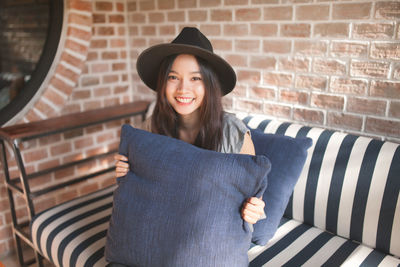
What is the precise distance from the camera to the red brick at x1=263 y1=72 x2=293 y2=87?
1807 millimetres

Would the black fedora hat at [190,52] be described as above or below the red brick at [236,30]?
below

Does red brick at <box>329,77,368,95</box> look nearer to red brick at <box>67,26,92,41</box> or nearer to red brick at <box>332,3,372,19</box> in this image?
red brick at <box>332,3,372,19</box>

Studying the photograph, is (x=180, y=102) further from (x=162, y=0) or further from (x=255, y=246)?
(x=162, y=0)

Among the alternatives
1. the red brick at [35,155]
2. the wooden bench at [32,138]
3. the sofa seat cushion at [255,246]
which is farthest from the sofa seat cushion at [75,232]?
the red brick at [35,155]

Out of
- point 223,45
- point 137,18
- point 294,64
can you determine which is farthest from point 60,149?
point 294,64

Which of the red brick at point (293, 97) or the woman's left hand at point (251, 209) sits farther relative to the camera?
the red brick at point (293, 97)

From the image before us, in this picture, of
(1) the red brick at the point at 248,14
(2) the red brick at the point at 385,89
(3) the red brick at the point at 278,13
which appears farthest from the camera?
(1) the red brick at the point at 248,14

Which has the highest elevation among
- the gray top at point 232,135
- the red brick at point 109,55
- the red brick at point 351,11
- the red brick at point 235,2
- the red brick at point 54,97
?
the red brick at point 235,2

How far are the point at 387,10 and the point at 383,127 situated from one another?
498 millimetres

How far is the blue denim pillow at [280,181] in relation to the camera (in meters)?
1.38

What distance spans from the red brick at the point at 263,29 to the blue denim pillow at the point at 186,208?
0.93m

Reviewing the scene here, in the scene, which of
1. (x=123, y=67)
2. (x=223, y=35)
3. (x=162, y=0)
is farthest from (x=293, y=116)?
(x=123, y=67)

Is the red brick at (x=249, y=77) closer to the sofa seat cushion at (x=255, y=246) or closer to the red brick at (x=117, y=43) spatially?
the sofa seat cushion at (x=255, y=246)

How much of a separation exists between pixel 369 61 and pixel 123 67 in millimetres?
1640
